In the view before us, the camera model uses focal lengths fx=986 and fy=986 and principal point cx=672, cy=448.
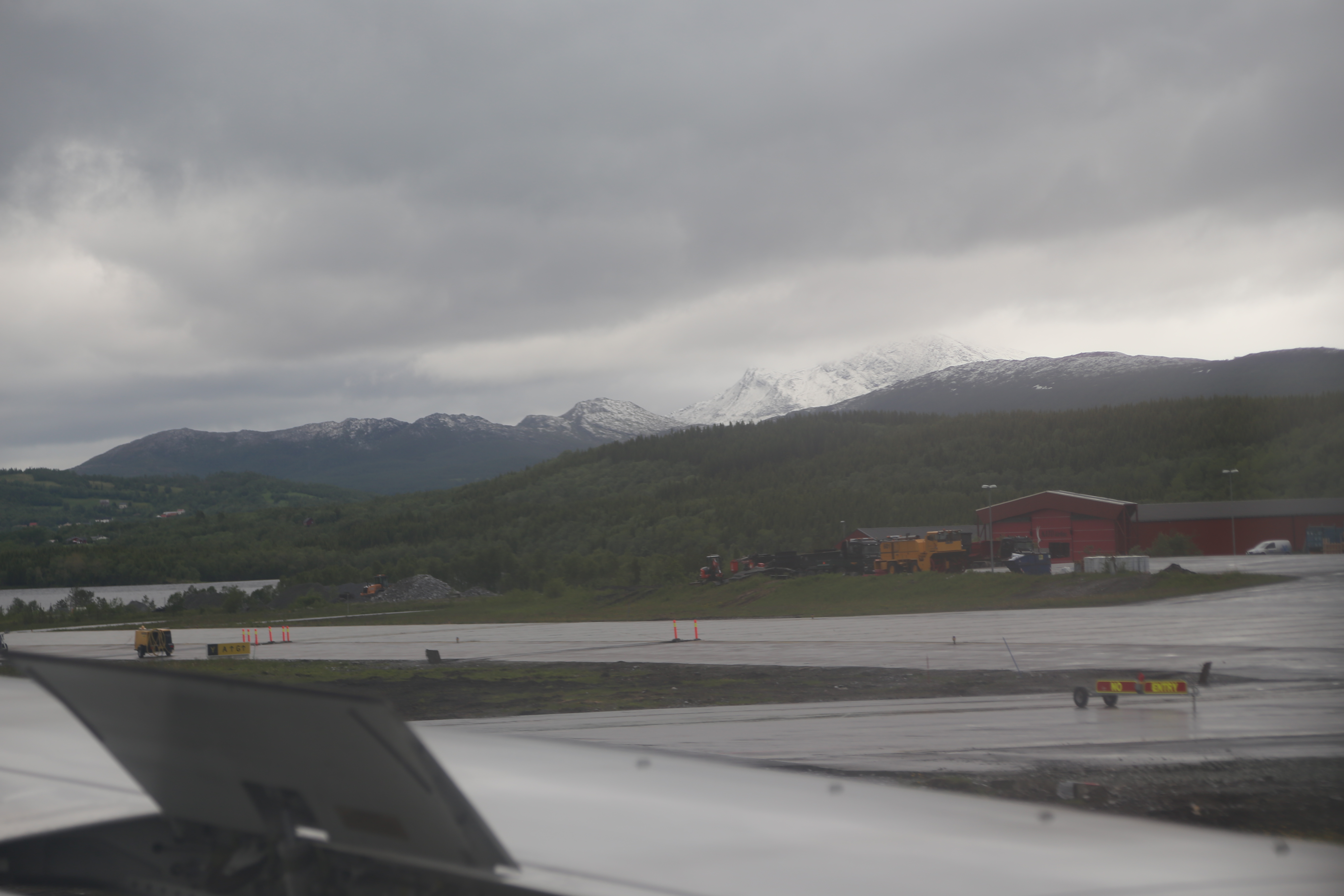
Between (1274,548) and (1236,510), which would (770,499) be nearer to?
(1236,510)

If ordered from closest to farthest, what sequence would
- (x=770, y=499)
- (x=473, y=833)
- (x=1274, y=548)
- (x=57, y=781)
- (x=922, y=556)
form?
(x=473, y=833), (x=57, y=781), (x=922, y=556), (x=1274, y=548), (x=770, y=499)

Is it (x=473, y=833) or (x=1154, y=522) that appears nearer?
(x=473, y=833)

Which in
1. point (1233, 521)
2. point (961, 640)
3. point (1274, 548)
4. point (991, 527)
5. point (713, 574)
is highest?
point (991, 527)

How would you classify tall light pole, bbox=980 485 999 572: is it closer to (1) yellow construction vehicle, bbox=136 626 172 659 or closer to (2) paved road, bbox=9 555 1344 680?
(2) paved road, bbox=9 555 1344 680

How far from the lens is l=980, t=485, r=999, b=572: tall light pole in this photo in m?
57.2

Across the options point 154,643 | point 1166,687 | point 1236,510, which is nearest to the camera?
point 1166,687

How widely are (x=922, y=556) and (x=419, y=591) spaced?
47.0 metres

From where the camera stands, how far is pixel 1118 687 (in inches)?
582

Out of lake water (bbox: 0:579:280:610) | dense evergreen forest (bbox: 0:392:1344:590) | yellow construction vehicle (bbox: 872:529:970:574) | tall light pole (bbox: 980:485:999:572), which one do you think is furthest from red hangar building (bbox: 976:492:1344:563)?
lake water (bbox: 0:579:280:610)

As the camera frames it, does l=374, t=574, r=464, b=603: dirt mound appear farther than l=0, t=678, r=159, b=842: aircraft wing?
Yes

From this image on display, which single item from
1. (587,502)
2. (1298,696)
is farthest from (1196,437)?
(1298,696)

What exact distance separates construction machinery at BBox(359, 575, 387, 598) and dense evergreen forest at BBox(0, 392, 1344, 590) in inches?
317

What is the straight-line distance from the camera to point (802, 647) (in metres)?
30.1

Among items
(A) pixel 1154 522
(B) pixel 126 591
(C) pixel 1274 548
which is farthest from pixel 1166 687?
(B) pixel 126 591
